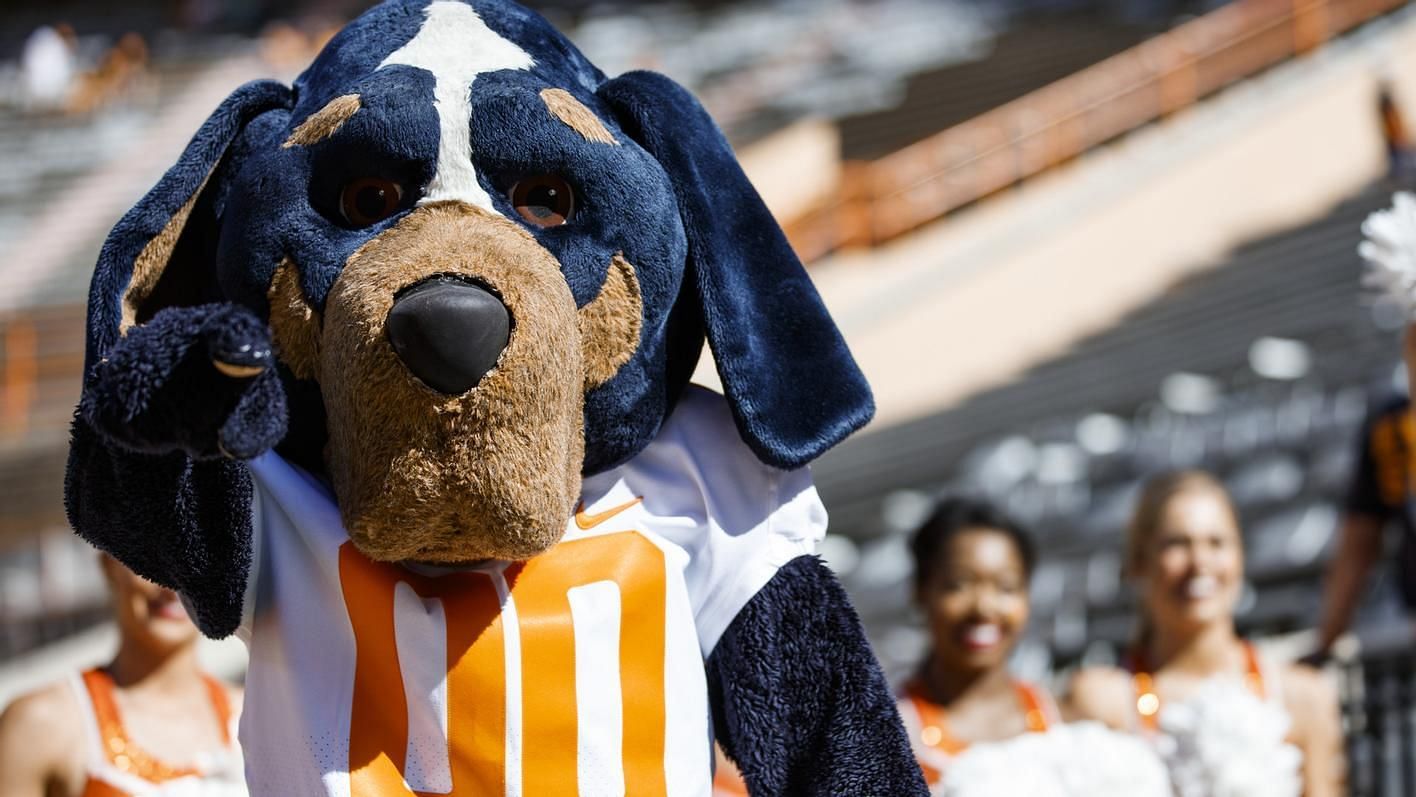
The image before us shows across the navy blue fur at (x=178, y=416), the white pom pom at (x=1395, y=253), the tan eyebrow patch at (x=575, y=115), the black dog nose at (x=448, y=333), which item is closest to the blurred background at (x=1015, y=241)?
the white pom pom at (x=1395, y=253)

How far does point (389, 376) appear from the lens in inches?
72.9

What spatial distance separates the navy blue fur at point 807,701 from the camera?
2129 mm

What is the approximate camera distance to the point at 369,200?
2.06 metres

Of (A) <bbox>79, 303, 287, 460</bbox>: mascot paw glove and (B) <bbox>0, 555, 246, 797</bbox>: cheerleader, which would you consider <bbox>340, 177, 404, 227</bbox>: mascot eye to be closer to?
(A) <bbox>79, 303, 287, 460</bbox>: mascot paw glove

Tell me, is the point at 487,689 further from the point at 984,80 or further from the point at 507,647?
the point at 984,80

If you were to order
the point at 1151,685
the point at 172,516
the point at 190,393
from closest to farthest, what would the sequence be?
1. the point at 190,393
2. the point at 172,516
3. the point at 1151,685

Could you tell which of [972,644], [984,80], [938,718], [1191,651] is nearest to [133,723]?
[938,718]

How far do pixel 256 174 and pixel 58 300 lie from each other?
12.9 meters

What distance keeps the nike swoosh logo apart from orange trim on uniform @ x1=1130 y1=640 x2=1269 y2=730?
1.99 meters

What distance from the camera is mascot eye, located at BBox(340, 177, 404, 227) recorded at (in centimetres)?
205

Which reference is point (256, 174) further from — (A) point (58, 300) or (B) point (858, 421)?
(A) point (58, 300)

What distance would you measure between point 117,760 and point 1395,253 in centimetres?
234

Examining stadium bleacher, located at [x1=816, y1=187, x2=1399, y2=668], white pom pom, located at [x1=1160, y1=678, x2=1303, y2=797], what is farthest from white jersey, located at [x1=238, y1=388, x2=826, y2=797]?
stadium bleacher, located at [x1=816, y1=187, x2=1399, y2=668]

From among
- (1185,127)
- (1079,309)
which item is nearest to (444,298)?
(1079,309)
